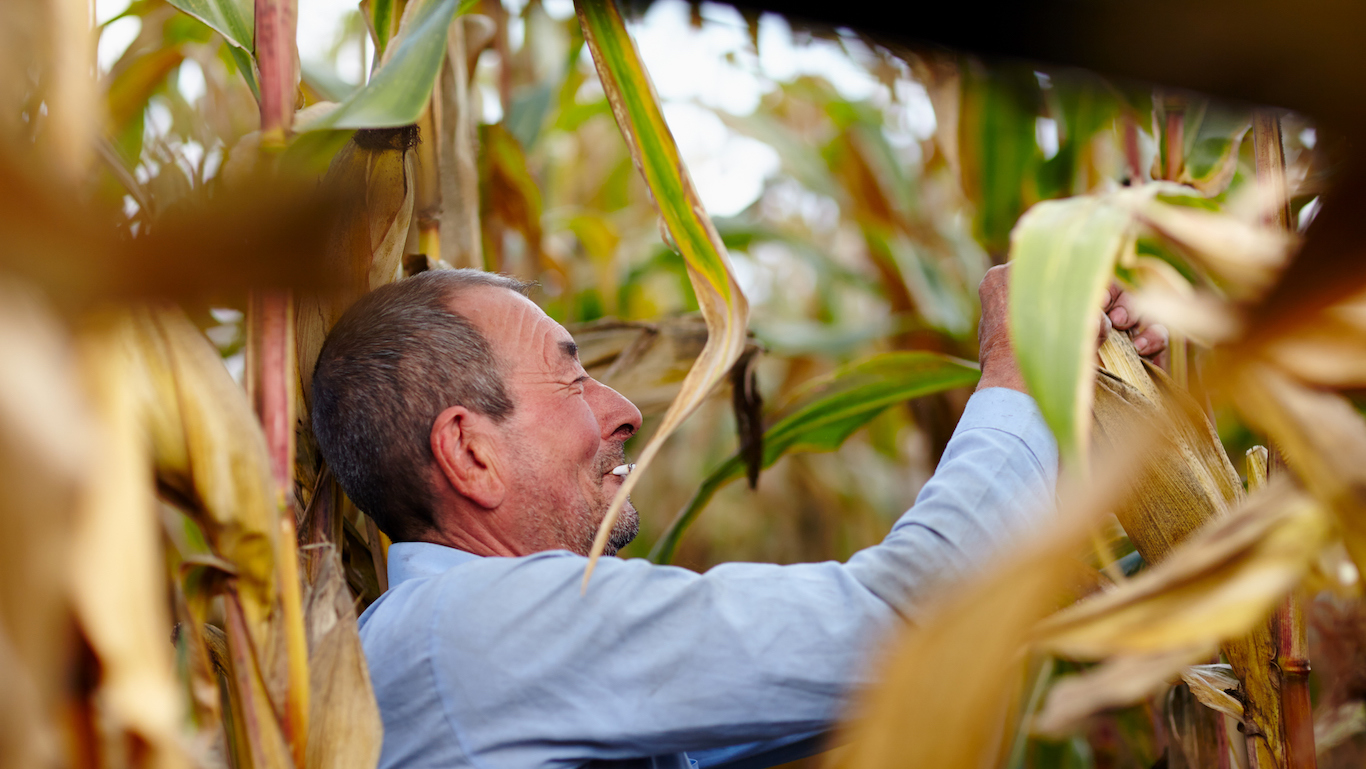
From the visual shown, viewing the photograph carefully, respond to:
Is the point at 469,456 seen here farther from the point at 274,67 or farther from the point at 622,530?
the point at 274,67

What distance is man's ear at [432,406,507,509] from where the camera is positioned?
2.58 ft

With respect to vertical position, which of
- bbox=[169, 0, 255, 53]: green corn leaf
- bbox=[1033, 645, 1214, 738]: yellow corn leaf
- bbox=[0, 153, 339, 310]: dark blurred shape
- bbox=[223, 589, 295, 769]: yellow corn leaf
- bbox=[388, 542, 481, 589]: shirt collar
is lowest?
bbox=[388, 542, 481, 589]: shirt collar

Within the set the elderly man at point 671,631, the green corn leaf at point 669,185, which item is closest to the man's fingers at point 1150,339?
the elderly man at point 671,631

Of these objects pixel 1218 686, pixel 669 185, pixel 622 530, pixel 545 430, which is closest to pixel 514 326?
pixel 545 430

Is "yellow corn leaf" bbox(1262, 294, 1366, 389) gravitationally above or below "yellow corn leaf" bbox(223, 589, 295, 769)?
above

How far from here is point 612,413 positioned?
905 millimetres

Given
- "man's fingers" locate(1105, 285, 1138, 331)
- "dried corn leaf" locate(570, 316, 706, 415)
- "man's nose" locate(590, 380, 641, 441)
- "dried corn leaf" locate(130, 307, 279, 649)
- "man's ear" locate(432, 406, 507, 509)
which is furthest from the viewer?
"dried corn leaf" locate(570, 316, 706, 415)

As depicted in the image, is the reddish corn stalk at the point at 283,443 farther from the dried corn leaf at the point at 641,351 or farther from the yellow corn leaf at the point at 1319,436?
the dried corn leaf at the point at 641,351

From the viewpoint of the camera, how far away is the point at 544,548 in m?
0.82

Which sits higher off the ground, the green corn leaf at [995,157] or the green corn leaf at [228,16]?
the green corn leaf at [228,16]

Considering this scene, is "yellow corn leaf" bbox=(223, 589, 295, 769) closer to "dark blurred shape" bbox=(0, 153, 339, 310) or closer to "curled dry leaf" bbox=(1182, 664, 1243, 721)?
"dark blurred shape" bbox=(0, 153, 339, 310)

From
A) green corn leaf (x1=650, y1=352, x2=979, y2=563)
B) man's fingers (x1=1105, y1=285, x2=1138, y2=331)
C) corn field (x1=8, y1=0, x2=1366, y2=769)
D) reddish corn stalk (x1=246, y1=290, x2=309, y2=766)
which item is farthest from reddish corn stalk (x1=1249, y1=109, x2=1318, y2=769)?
reddish corn stalk (x1=246, y1=290, x2=309, y2=766)

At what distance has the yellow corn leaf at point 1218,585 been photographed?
0.29 m

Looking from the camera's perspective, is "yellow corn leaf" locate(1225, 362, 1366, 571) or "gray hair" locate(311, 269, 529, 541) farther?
"gray hair" locate(311, 269, 529, 541)
